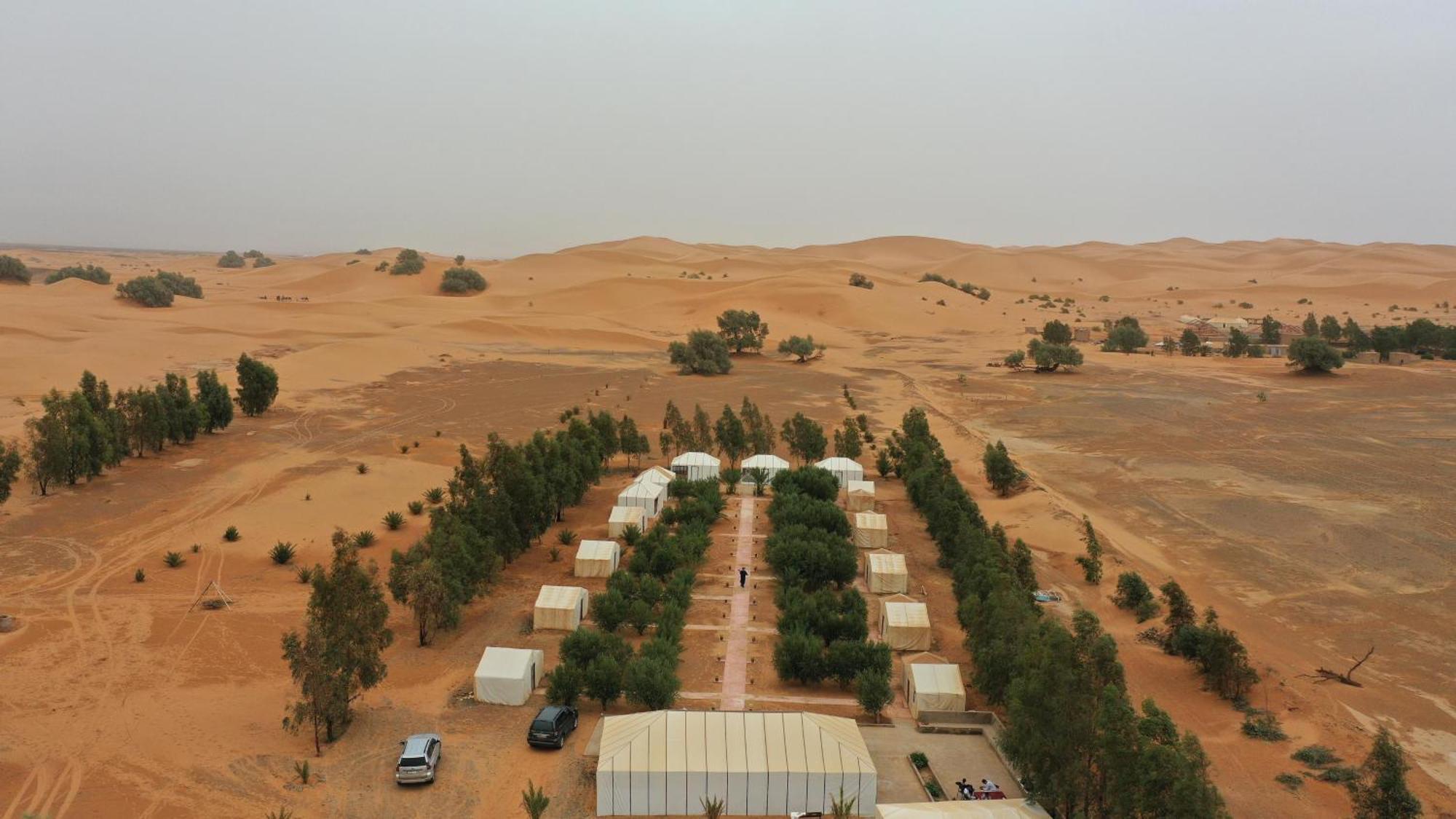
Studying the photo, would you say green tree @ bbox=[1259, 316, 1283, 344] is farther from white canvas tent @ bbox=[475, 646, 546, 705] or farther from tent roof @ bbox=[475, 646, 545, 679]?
white canvas tent @ bbox=[475, 646, 546, 705]

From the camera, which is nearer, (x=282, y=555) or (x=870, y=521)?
(x=282, y=555)

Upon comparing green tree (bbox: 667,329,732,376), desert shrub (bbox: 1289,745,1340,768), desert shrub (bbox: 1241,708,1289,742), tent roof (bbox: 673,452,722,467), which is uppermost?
green tree (bbox: 667,329,732,376)

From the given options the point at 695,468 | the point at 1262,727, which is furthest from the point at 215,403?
the point at 1262,727

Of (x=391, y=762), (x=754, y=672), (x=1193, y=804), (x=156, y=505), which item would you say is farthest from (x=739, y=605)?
(x=156, y=505)

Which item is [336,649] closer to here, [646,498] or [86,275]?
[646,498]

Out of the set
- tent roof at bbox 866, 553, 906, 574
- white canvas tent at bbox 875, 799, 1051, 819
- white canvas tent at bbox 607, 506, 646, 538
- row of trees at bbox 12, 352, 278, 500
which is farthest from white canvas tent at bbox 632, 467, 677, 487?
white canvas tent at bbox 875, 799, 1051, 819

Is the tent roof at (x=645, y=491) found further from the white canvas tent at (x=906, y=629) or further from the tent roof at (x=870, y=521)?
the white canvas tent at (x=906, y=629)
